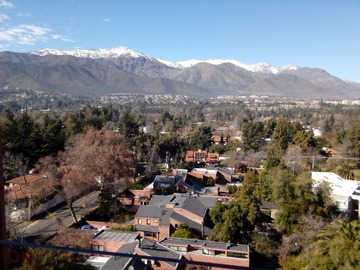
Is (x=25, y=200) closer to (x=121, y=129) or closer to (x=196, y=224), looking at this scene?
(x=196, y=224)

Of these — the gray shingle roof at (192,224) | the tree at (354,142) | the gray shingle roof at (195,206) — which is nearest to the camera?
the gray shingle roof at (192,224)

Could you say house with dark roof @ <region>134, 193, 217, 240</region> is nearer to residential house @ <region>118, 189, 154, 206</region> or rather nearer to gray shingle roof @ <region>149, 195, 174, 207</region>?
gray shingle roof @ <region>149, 195, 174, 207</region>

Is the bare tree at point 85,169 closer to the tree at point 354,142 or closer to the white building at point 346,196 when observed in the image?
the white building at point 346,196

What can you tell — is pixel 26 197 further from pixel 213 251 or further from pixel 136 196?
pixel 213 251

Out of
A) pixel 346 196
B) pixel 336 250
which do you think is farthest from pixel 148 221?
pixel 346 196

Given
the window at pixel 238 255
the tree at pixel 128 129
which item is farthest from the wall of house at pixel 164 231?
the tree at pixel 128 129

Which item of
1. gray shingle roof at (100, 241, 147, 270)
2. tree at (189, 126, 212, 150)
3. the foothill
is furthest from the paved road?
tree at (189, 126, 212, 150)
